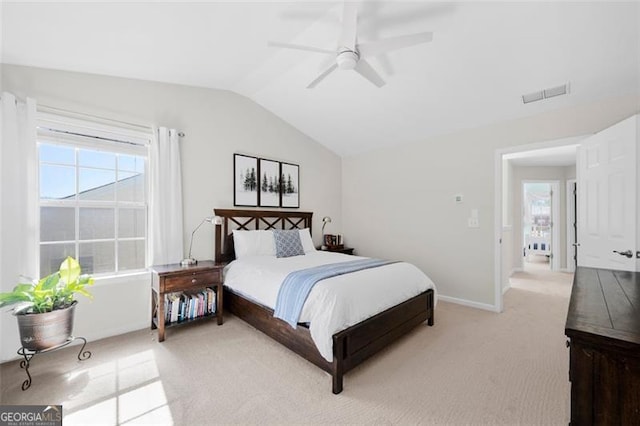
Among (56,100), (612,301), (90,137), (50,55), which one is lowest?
(612,301)

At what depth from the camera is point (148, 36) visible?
232cm

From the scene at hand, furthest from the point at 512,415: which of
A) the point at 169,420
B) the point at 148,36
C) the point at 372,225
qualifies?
the point at 148,36

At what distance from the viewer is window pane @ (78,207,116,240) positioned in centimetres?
287

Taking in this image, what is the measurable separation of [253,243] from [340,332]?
1997 millimetres

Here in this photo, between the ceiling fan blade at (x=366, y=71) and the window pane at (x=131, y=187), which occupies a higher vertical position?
the ceiling fan blade at (x=366, y=71)

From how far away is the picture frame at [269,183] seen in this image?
420 centimetres

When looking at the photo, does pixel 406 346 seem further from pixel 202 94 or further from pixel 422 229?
pixel 202 94

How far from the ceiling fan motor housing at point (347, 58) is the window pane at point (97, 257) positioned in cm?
306

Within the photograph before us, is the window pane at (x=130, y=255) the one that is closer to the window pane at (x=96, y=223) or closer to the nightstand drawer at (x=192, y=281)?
the window pane at (x=96, y=223)

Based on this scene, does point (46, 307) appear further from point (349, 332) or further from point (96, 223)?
point (349, 332)

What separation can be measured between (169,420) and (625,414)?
2.19 metres

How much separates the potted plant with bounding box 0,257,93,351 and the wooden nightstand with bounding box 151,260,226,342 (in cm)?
63

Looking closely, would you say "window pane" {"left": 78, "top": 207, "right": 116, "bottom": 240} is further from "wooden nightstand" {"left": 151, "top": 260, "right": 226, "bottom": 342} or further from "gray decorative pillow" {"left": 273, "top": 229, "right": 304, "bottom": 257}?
"gray decorative pillow" {"left": 273, "top": 229, "right": 304, "bottom": 257}

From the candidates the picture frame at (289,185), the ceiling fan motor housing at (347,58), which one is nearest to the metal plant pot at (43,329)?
the picture frame at (289,185)
